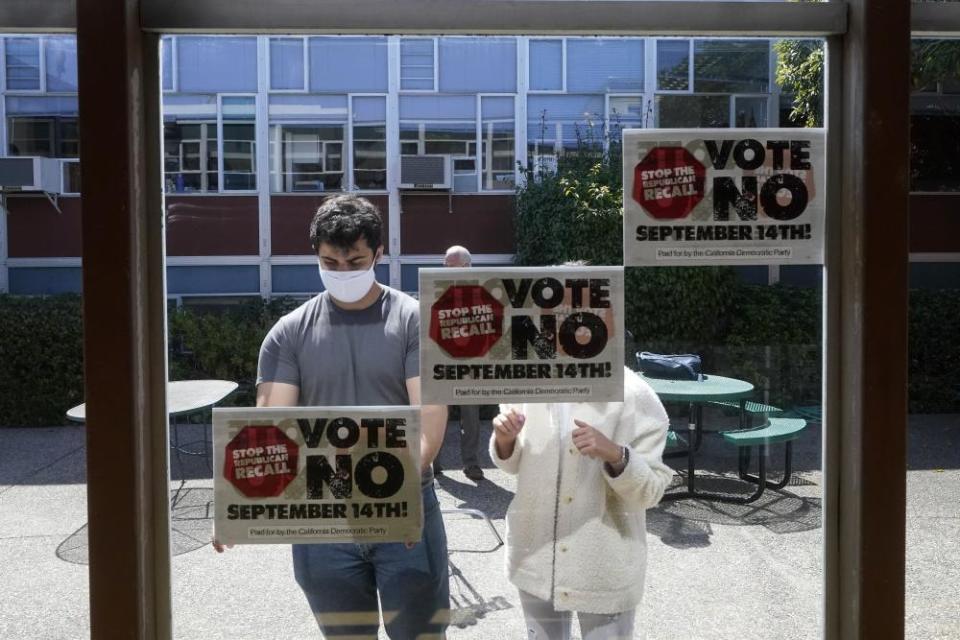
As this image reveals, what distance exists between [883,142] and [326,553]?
67.8 inches

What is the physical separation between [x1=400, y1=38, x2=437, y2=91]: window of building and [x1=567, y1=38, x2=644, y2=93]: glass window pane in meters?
0.36

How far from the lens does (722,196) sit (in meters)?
2.23

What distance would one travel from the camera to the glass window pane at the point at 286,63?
2225mm

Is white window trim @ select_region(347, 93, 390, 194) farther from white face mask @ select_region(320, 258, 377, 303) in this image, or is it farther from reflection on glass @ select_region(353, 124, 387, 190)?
white face mask @ select_region(320, 258, 377, 303)

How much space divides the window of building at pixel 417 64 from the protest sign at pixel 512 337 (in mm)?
493

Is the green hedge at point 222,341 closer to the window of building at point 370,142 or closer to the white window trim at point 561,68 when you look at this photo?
the window of building at point 370,142

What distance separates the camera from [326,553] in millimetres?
2268

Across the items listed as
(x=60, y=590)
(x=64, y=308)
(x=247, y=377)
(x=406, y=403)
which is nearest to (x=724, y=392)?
(x=406, y=403)

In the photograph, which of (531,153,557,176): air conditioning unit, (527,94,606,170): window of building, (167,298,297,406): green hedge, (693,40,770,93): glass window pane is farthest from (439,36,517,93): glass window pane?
(167,298,297,406): green hedge

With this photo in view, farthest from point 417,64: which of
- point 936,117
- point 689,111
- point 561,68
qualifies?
point 936,117

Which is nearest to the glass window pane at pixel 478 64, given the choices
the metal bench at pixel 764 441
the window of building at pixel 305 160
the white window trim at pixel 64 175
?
the window of building at pixel 305 160

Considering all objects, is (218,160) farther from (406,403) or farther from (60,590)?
(60,590)

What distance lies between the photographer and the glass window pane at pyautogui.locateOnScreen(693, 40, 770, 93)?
227 cm

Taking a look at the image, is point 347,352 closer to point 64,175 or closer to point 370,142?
point 370,142
